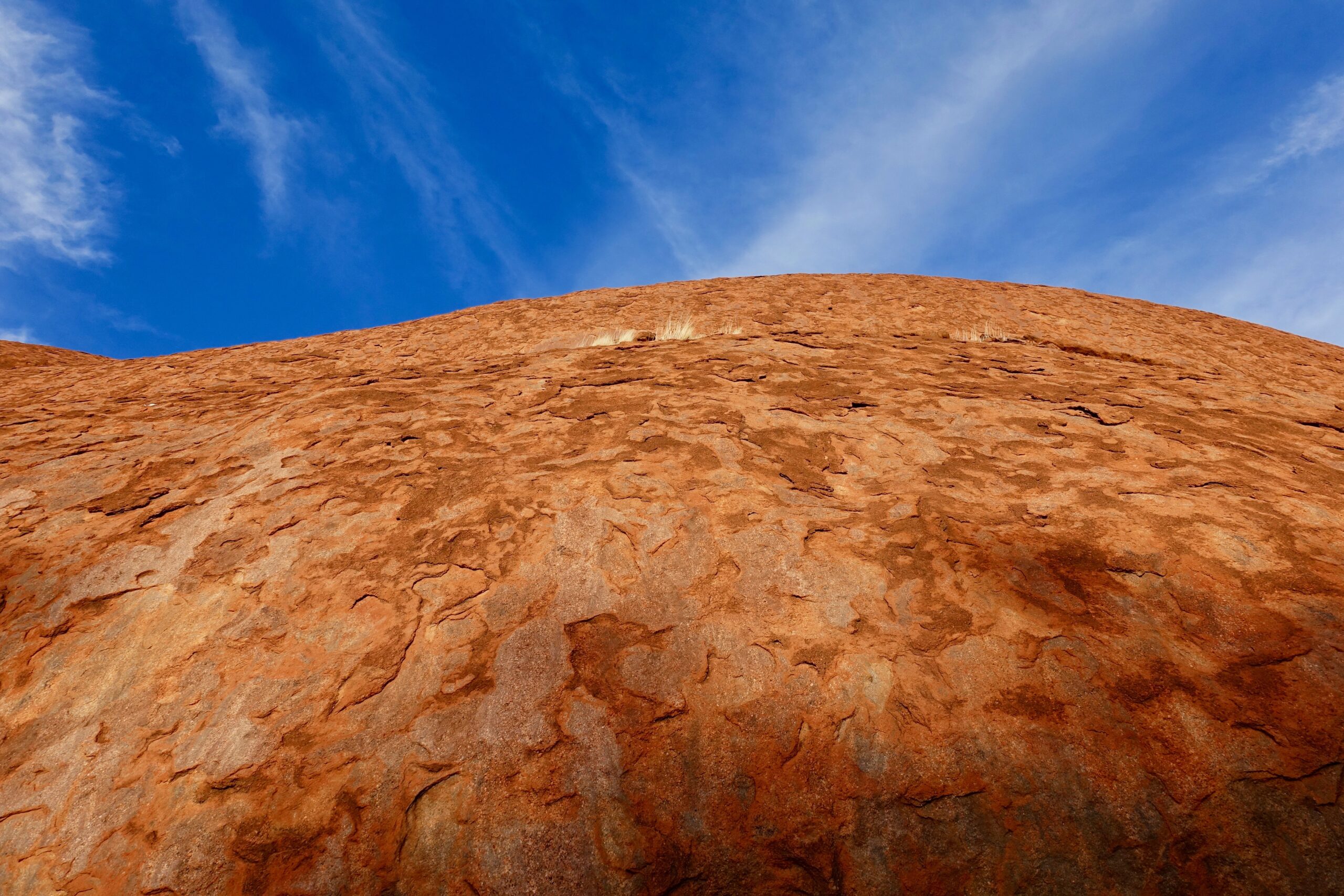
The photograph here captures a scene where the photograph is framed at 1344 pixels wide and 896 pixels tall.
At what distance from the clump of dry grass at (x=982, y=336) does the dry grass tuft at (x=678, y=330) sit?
259 centimetres

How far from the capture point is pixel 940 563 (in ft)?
8.36

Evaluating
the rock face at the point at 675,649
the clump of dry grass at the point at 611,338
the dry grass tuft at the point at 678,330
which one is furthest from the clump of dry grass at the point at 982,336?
the clump of dry grass at the point at 611,338

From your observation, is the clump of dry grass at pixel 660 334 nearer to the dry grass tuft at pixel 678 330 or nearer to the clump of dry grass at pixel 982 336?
the dry grass tuft at pixel 678 330

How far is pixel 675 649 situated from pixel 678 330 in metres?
4.37

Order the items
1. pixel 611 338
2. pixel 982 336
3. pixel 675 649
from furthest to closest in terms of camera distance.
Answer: pixel 982 336, pixel 611 338, pixel 675 649

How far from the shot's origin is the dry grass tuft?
6.05 m

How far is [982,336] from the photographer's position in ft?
20.5

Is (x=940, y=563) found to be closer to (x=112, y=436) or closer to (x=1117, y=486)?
(x=1117, y=486)

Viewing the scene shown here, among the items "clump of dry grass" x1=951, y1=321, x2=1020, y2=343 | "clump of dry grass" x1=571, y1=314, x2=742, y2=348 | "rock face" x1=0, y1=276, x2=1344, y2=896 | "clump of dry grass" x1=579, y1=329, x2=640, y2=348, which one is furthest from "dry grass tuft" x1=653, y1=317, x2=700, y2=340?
"clump of dry grass" x1=951, y1=321, x2=1020, y2=343

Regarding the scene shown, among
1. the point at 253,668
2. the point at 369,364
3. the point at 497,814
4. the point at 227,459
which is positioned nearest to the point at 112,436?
the point at 227,459

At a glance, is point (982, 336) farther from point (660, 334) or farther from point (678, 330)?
point (660, 334)

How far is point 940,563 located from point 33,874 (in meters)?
3.10

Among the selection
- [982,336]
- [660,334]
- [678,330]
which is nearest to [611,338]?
[660,334]

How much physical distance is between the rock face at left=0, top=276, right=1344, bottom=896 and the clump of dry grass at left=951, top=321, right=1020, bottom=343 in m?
2.15
